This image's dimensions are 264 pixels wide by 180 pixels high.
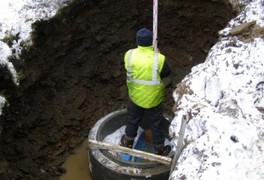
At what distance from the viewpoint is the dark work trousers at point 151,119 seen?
4.83 meters

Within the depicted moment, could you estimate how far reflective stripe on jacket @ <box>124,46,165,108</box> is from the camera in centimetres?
444

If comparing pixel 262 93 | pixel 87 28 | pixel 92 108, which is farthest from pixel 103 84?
pixel 262 93

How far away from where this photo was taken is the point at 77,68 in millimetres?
5898

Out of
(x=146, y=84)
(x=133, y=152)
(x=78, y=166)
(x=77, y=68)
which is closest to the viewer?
(x=133, y=152)

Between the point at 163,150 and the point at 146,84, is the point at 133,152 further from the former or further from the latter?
the point at 146,84

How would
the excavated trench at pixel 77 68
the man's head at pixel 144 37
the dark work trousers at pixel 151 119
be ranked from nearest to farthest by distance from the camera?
the man's head at pixel 144 37, the dark work trousers at pixel 151 119, the excavated trench at pixel 77 68

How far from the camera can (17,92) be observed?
4852mm

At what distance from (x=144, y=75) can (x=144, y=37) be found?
477mm

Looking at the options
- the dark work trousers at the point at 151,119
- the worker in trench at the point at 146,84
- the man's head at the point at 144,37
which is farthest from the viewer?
the dark work trousers at the point at 151,119

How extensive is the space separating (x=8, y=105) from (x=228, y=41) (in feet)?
8.98

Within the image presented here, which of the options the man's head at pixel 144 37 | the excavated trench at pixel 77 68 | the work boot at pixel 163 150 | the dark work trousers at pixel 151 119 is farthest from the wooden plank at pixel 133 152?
the man's head at pixel 144 37

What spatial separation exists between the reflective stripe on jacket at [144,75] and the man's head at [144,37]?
0.08 metres

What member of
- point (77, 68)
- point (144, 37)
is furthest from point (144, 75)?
point (77, 68)

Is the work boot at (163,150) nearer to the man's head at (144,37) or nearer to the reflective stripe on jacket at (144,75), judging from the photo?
the reflective stripe on jacket at (144,75)
